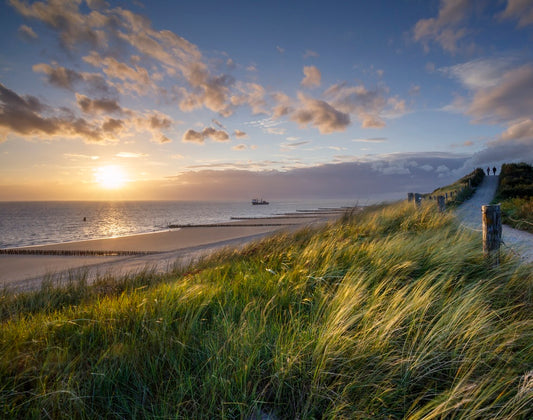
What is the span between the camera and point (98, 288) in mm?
5895

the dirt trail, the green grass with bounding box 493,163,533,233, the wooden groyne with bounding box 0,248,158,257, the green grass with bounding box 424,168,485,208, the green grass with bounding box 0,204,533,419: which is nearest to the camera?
the green grass with bounding box 0,204,533,419

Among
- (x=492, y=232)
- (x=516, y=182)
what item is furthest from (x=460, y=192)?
(x=492, y=232)

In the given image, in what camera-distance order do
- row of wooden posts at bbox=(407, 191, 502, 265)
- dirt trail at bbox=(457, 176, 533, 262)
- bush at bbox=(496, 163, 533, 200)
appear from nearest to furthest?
row of wooden posts at bbox=(407, 191, 502, 265) < dirt trail at bbox=(457, 176, 533, 262) < bush at bbox=(496, 163, 533, 200)

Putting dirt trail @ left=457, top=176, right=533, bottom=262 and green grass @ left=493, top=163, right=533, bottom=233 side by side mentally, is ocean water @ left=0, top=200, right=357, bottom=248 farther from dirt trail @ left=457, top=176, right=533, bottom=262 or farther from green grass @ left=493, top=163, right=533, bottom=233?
green grass @ left=493, top=163, right=533, bottom=233

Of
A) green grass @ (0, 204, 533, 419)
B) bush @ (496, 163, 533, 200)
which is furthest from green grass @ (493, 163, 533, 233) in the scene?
green grass @ (0, 204, 533, 419)

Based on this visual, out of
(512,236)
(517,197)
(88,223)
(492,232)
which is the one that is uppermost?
(517,197)

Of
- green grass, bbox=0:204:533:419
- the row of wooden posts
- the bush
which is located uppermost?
the bush

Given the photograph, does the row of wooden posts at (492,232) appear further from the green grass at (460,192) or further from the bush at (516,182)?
the bush at (516,182)

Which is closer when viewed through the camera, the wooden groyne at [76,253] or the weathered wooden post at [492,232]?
the weathered wooden post at [492,232]

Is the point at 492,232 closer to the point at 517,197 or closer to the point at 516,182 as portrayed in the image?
the point at 517,197

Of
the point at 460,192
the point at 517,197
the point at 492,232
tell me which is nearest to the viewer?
the point at 492,232

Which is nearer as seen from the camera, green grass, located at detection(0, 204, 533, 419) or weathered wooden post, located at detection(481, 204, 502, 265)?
green grass, located at detection(0, 204, 533, 419)

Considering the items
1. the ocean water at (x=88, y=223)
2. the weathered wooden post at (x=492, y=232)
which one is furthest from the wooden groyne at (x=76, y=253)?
the weathered wooden post at (x=492, y=232)

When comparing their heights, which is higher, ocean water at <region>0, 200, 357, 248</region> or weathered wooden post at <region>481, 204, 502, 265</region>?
weathered wooden post at <region>481, 204, 502, 265</region>
